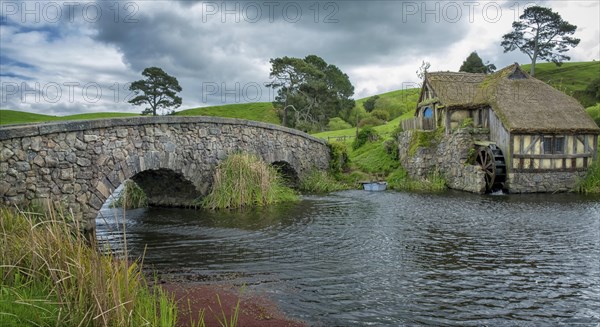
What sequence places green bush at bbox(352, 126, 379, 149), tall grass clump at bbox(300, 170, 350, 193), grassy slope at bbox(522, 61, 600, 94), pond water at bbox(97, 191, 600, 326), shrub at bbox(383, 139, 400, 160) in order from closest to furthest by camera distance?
1. pond water at bbox(97, 191, 600, 326)
2. tall grass clump at bbox(300, 170, 350, 193)
3. shrub at bbox(383, 139, 400, 160)
4. green bush at bbox(352, 126, 379, 149)
5. grassy slope at bbox(522, 61, 600, 94)

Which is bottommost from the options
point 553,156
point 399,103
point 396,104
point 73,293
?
point 73,293

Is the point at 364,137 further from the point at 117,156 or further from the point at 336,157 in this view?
the point at 117,156

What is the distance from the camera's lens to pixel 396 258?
10.0 metres

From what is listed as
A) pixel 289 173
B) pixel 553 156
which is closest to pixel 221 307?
pixel 289 173

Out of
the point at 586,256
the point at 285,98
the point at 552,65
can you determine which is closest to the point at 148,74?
the point at 285,98

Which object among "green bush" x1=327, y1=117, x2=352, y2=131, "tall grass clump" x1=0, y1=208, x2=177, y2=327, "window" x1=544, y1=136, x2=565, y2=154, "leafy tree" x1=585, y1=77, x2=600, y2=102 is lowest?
"tall grass clump" x1=0, y1=208, x2=177, y2=327

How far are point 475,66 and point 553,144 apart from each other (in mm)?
31320

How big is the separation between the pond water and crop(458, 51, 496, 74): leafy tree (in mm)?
37612

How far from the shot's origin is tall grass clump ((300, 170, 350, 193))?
81.9 feet

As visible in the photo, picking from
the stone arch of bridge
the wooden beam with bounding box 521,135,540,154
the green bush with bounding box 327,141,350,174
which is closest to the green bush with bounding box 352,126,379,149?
the green bush with bounding box 327,141,350,174

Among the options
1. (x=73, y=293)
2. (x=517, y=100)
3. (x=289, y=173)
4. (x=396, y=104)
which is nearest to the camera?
(x=73, y=293)

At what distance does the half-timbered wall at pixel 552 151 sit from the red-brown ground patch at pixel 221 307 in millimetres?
19642

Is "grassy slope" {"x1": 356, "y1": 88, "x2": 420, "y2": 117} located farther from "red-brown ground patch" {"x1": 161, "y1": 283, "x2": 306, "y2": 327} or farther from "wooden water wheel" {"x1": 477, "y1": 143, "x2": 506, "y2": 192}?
"red-brown ground patch" {"x1": 161, "y1": 283, "x2": 306, "y2": 327}

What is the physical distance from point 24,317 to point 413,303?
17.3ft
